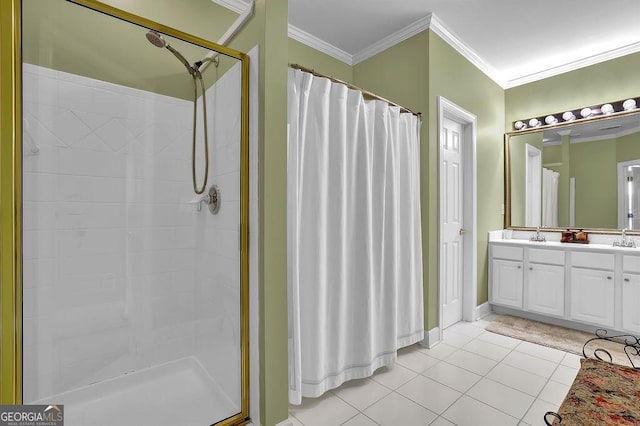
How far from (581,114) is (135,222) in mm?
4367

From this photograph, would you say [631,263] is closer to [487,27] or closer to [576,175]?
[576,175]

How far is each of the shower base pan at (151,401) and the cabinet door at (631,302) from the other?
3.34 metres

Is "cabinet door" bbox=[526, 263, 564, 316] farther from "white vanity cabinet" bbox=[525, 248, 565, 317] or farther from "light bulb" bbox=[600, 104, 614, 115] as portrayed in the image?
"light bulb" bbox=[600, 104, 614, 115]

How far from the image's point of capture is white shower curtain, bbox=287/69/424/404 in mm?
1776

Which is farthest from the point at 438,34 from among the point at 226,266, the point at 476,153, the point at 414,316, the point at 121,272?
the point at 121,272

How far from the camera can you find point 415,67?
106 inches

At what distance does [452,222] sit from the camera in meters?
3.06

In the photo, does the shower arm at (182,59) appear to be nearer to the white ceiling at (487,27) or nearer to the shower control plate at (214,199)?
the shower control plate at (214,199)

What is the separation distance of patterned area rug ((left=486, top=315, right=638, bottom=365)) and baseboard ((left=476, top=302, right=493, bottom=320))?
108 millimetres

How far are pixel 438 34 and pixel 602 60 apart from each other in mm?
1920

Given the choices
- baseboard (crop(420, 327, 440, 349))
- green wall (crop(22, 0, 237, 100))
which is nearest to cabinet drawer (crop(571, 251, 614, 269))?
baseboard (crop(420, 327, 440, 349))

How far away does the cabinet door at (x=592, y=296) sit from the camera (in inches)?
107

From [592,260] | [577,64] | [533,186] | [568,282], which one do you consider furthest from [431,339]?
[577,64]

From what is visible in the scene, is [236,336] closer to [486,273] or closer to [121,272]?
[121,272]
